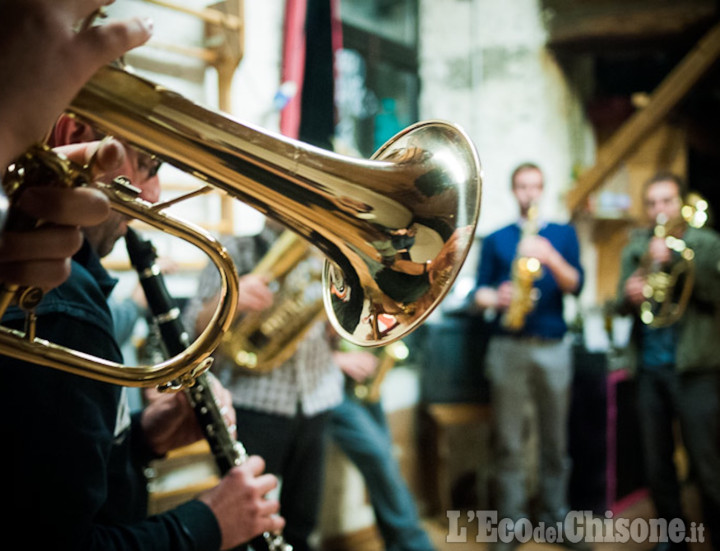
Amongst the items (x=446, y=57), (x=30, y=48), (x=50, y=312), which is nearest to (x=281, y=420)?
(x=50, y=312)

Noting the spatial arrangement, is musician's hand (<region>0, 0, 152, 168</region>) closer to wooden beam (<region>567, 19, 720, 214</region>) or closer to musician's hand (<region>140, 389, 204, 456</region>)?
musician's hand (<region>140, 389, 204, 456</region>)

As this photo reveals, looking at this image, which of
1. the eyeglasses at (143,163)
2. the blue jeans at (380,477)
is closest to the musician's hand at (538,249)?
the blue jeans at (380,477)

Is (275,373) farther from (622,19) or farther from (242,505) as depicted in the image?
(622,19)

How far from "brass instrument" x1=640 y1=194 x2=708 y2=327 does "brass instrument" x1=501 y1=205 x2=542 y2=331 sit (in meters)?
0.54

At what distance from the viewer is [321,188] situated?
685 mm

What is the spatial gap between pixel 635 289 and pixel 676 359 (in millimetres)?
385

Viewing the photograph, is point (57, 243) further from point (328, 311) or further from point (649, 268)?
point (649, 268)

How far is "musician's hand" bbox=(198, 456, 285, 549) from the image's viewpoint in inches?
35.3

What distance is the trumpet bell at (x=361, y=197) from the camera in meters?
0.58

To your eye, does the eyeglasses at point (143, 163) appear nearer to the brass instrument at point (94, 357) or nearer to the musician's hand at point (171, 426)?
the brass instrument at point (94, 357)

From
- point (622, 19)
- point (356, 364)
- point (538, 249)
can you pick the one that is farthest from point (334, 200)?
point (622, 19)

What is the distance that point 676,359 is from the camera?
266 centimetres

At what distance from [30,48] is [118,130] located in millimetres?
98

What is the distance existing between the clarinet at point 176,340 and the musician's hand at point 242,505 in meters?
0.03
